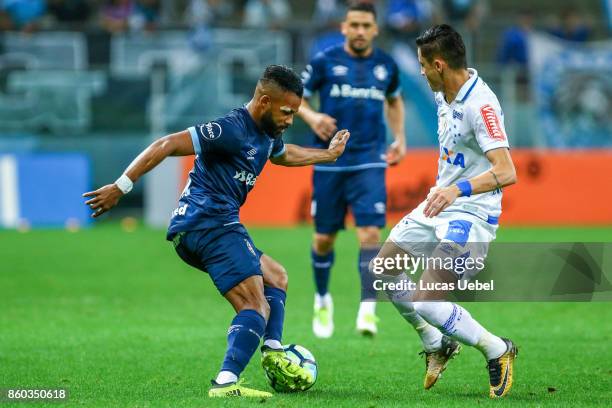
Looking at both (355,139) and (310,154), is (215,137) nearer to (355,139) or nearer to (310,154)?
(310,154)

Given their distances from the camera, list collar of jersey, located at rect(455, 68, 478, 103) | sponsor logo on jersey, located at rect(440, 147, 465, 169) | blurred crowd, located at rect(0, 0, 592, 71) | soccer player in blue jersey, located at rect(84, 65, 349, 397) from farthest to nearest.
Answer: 1. blurred crowd, located at rect(0, 0, 592, 71)
2. sponsor logo on jersey, located at rect(440, 147, 465, 169)
3. collar of jersey, located at rect(455, 68, 478, 103)
4. soccer player in blue jersey, located at rect(84, 65, 349, 397)

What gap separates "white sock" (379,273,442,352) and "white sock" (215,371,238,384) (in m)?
1.31

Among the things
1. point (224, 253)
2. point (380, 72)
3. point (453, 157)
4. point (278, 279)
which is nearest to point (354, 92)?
point (380, 72)

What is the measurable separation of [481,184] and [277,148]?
1.47m

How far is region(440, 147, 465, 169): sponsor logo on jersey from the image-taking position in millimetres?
7191

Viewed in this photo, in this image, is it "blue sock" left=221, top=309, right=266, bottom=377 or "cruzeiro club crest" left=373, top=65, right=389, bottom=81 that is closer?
"blue sock" left=221, top=309, right=266, bottom=377

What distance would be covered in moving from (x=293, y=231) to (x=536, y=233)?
405cm

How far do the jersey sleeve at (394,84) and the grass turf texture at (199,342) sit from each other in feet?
7.11

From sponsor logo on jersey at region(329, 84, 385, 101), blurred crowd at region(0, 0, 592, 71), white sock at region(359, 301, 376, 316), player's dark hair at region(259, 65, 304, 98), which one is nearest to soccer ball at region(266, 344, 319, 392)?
player's dark hair at region(259, 65, 304, 98)

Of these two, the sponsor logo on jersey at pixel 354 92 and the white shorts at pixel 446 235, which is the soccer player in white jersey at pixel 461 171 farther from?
the sponsor logo on jersey at pixel 354 92

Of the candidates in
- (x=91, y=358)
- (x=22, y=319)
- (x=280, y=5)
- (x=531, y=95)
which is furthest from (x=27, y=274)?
(x=280, y=5)

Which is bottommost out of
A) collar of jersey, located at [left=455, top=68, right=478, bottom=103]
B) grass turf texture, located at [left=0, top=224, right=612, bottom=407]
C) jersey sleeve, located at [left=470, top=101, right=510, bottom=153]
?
grass turf texture, located at [left=0, top=224, right=612, bottom=407]

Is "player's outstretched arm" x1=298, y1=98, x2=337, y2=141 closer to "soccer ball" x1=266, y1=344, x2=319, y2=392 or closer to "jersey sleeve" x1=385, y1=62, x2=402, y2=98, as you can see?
"jersey sleeve" x1=385, y1=62, x2=402, y2=98

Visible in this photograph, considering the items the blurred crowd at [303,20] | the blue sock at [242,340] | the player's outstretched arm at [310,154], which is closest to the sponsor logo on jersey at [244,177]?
the player's outstretched arm at [310,154]
